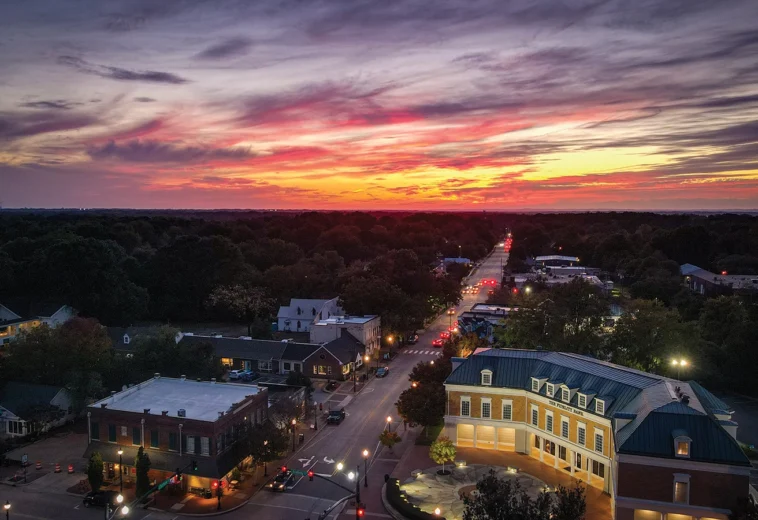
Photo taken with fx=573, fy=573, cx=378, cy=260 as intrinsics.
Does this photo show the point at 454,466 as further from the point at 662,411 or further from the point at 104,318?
the point at 104,318

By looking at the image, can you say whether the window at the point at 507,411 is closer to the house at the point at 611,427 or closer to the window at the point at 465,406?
the house at the point at 611,427

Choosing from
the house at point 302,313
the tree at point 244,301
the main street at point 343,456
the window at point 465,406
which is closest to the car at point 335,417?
the main street at point 343,456

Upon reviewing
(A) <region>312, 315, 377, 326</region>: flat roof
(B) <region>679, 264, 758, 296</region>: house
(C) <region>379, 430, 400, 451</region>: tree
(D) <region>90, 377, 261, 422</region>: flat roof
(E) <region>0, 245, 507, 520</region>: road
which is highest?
(B) <region>679, 264, 758, 296</region>: house

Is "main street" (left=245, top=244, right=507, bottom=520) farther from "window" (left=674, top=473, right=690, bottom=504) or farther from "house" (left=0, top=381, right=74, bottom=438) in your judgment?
"house" (left=0, top=381, right=74, bottom=438)

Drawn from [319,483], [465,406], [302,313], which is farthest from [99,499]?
[302,313]

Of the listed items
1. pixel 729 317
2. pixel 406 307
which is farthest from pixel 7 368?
pixel 729 317

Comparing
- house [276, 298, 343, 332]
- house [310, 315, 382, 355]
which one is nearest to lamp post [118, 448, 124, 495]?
house [310, 315, 382, 355]

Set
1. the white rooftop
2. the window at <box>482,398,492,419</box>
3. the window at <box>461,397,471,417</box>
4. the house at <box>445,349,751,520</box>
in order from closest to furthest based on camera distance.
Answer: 1. the house at <box>445,349,751,520</box>
2. the window at <box>482,398,492,419</box>
3. the window at <box>461,397,471,417</box>
4. the white rooftop

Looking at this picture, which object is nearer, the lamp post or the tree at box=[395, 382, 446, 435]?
the lamp post
